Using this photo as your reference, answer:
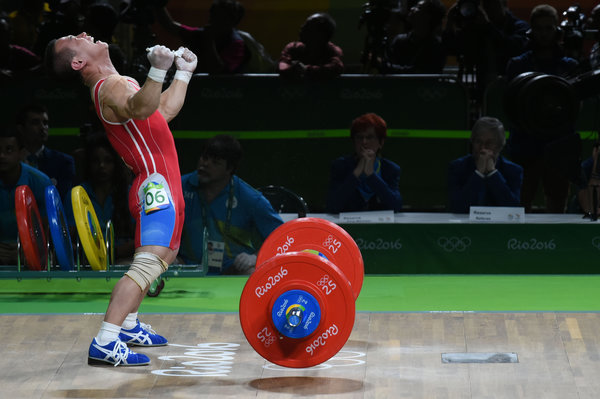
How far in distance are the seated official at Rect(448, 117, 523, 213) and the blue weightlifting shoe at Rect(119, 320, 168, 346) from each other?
9.91ft

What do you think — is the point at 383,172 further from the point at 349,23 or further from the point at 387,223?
the point at 349,23

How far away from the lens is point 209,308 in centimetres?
657

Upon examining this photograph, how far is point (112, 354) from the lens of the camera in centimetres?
504

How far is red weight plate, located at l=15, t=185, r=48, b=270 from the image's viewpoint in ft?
20.9

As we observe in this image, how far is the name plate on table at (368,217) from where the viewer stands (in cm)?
744

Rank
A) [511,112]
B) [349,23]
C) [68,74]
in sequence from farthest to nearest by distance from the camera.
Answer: [349,23] → [511,112] → [68,74]

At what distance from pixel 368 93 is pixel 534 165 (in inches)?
59.6

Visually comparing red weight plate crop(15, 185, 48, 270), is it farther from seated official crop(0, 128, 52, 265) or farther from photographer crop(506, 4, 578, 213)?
photographer crop(506, 4, 578, 213)

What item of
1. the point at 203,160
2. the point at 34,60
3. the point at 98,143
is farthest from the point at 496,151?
the point at 34,60

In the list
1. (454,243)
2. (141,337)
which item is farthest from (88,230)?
(454,243)

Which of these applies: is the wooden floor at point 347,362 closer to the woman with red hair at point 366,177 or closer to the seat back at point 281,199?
the woman with red hair at point 366,177

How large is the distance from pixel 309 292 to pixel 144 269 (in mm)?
873

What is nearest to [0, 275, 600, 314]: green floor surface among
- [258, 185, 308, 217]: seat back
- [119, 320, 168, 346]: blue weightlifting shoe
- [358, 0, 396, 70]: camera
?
[258, 185, 308, 217]: seat back

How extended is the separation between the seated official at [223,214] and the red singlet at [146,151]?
84.0 inches
